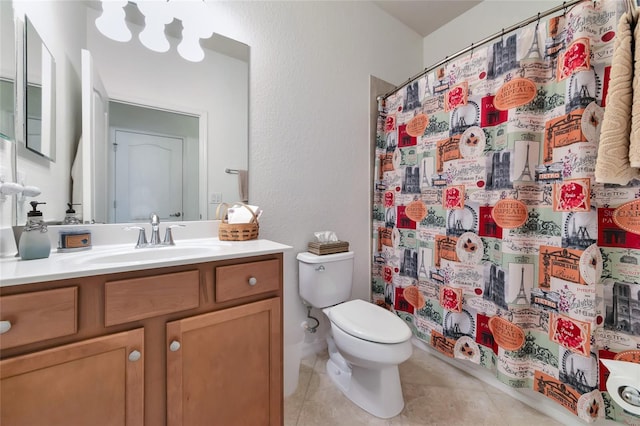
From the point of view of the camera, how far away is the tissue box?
163 centimetres

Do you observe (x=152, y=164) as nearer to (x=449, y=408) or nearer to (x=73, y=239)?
(x=73, y=239)

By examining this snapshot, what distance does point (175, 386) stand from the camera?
0.87 metres

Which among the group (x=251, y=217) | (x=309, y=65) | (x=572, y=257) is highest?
(x=309, y=65)

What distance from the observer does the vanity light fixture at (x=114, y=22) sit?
1.19 metres

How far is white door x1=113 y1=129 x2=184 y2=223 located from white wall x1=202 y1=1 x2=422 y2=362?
1.30 ft

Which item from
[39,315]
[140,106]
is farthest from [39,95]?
[39,315]

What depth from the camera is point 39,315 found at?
0.68 m

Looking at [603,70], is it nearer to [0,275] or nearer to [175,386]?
[175,386]

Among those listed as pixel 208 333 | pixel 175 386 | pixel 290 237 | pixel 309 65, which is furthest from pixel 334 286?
pixel 309 65

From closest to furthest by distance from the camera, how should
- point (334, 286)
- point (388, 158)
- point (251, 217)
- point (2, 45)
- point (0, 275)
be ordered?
point (0, 275)
point (2, 45)
point (251, 217)
point (334, 286)
point (388, 158)

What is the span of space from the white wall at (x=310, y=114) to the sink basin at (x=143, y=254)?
0.49 meters

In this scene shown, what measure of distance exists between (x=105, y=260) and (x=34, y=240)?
205 mm

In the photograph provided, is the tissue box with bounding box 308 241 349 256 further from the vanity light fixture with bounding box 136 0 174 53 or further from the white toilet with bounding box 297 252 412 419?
the vanity light fixture with bounding box 136 0 174 53

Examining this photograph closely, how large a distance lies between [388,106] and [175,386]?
2074mm
